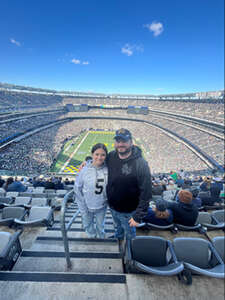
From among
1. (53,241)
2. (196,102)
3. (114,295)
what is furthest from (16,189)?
(196,102)

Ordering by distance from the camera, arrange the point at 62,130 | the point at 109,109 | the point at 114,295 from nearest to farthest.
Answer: the point at 114,295, the point at 62,130, the point at 109,109

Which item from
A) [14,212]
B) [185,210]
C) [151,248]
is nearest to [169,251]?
[151,248]

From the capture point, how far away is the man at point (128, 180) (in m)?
2.26

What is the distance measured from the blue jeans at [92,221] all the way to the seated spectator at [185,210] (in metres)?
1.83

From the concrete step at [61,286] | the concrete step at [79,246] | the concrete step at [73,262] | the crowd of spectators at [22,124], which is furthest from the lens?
the crowd of spectators at [22,124]

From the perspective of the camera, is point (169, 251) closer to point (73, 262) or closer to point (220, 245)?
point (220, 245)

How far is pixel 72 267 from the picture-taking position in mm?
2350

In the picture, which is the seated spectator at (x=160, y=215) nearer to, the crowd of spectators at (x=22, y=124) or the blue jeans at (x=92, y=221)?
the blue jeans at (x=92, y=221)

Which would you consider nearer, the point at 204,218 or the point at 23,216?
the point at 23,216

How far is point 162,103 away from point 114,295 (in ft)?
201

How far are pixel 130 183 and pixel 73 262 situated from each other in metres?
1.70

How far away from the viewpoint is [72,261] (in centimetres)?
247

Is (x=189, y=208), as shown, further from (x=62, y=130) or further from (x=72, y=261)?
(x=62, y=130)

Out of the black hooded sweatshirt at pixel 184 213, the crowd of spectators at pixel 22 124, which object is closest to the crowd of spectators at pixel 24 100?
the crowd of spectators at pixel 22 124
